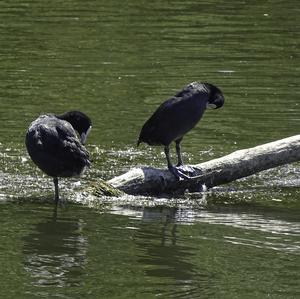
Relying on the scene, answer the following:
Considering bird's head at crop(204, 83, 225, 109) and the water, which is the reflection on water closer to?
the water

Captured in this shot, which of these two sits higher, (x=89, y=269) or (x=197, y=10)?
(x=197, y=10)

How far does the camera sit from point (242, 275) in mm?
8914

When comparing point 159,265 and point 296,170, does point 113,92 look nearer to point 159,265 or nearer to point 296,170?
point 296,170

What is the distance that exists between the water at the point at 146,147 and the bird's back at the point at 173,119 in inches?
26.4

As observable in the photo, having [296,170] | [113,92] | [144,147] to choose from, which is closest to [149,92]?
[113,92]

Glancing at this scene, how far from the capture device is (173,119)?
11.6m

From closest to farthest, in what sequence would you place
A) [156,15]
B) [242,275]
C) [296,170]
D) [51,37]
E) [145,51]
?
[242,275] < [296,170] < [145,51] < [51,37] < [156,15]

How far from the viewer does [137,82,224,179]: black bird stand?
11617 millimetres

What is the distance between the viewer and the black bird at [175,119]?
1162 cm

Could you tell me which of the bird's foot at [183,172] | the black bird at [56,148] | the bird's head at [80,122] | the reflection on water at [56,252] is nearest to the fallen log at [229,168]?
the bird's foot at [183,172]

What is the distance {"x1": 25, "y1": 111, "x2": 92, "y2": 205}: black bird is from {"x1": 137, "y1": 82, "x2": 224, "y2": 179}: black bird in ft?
3.04

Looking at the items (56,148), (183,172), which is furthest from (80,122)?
(183,172)

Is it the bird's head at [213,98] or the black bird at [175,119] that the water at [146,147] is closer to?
the black bird at [175,119]

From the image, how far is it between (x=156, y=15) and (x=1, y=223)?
520 inches
